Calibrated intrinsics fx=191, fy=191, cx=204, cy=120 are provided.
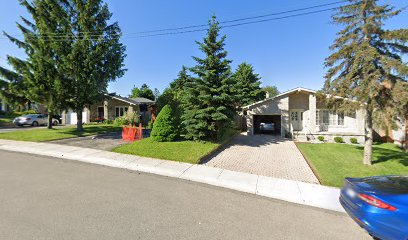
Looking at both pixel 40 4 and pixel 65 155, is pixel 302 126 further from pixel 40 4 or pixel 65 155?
pixel 40 4

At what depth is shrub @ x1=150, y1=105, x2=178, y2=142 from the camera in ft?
38.6

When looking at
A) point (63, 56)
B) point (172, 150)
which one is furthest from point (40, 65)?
point (172, 150)

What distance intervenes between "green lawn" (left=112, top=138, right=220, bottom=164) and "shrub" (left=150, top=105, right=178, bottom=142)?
1.64 feet

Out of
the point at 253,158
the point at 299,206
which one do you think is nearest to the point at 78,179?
the point at 299,206

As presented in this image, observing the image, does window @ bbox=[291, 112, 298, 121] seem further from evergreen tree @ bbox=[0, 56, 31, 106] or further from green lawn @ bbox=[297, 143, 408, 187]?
evergreen tree @ bbox=[0, 56, 31, 106]

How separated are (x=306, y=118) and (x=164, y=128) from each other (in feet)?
42.2

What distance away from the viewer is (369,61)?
8.00 m

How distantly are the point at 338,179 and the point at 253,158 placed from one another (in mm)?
3743

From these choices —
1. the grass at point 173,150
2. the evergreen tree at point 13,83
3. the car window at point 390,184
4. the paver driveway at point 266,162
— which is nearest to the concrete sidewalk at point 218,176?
the grass at point 173,150

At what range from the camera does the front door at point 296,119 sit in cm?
1786

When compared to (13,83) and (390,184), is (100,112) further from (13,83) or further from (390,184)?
(390,184)

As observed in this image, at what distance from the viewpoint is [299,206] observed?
4.94 metres

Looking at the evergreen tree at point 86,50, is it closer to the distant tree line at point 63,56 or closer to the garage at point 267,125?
the distant tree line at point 63,56

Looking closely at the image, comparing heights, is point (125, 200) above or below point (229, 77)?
below
